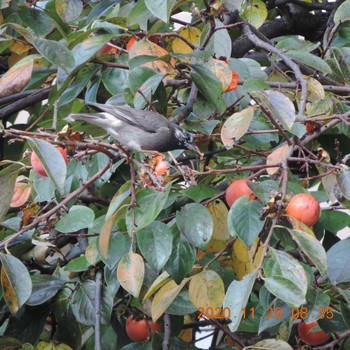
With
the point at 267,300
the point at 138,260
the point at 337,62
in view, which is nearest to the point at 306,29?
the point at 337,62

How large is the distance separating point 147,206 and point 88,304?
0.53m

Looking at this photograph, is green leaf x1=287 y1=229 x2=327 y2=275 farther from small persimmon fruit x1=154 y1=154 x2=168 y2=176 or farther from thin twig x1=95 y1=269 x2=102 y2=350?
thin twig x1=95 y1=269 x2=102 y2=350

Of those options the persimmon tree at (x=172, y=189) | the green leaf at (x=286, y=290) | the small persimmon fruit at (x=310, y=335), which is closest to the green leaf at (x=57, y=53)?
the persimmon tree at (x=172, y=189)

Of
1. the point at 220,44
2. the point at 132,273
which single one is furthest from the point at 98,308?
the point at 220,44

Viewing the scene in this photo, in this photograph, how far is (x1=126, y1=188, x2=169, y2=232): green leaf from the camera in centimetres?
169

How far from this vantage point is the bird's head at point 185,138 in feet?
7.50

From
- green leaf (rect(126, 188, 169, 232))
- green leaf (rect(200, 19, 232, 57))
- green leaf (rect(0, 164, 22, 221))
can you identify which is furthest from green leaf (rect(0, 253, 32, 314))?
green leaf (rect(200, 19, 232, 57))

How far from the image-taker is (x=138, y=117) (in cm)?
238

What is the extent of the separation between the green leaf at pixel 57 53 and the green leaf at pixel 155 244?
1.50 ft

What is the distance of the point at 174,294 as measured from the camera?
190 cm

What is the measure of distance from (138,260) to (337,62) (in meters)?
0.82

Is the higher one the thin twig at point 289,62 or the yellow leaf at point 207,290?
the thin twig at point 289,62

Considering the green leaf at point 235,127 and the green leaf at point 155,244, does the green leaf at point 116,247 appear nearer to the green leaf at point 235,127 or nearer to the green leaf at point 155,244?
the green leaf at point 155,244

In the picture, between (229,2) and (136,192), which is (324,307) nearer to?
(136,192)
